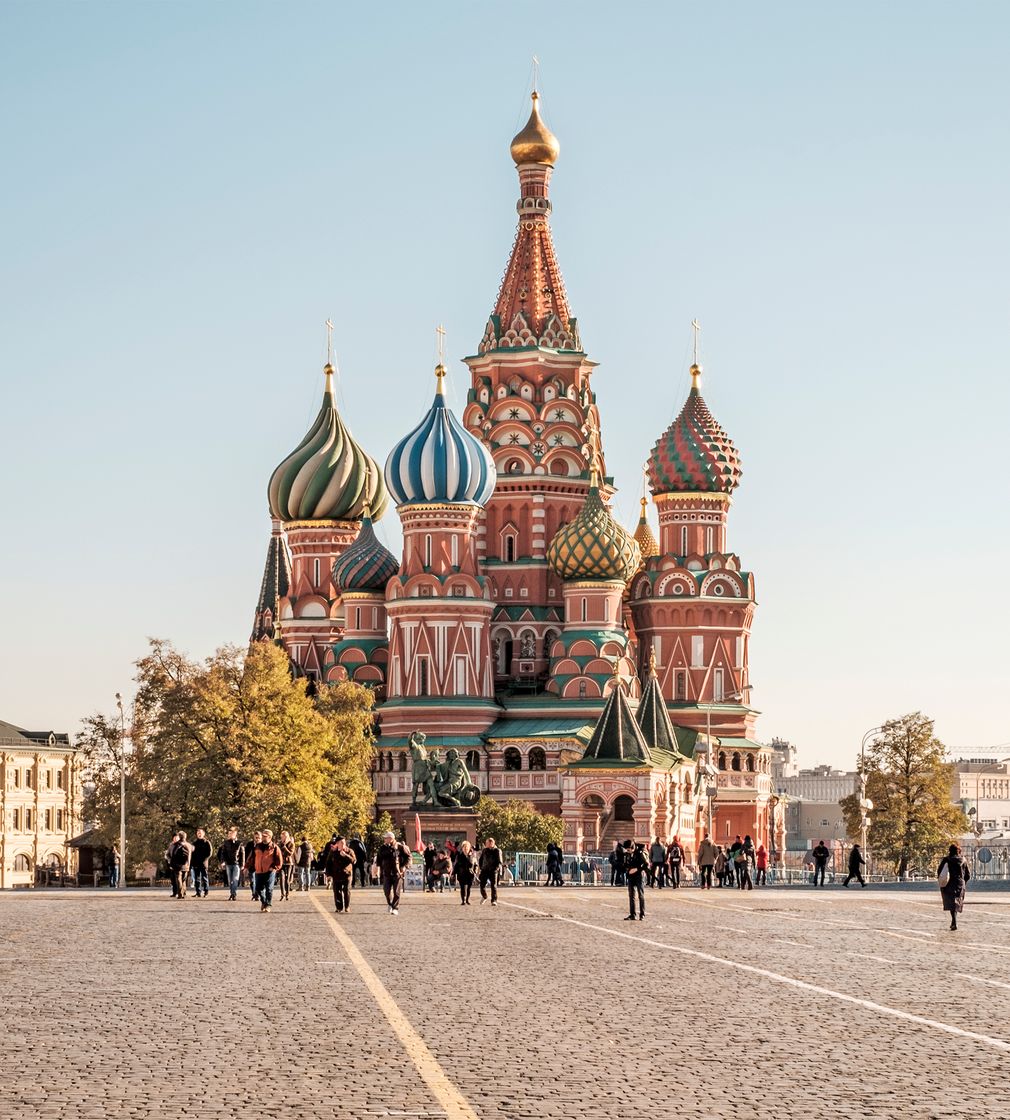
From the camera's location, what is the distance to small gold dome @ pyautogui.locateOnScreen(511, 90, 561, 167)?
10575 centimetres

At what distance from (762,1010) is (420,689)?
79138mm

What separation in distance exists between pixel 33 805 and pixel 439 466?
36.2 meters

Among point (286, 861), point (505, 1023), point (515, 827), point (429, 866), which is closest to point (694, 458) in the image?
point (515, 827)

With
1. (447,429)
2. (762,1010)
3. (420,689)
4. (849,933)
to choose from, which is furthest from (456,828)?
(762,1010)

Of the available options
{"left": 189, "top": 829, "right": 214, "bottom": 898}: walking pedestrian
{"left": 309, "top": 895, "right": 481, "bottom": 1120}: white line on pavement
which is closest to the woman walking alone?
{"left": 189, "top": 829, "right": 214, "bottom": 898}: walking pedestrian

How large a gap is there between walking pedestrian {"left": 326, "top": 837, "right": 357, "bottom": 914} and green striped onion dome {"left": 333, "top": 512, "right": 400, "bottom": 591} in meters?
62.5

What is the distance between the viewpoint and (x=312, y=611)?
106 meters

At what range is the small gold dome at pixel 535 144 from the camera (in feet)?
347

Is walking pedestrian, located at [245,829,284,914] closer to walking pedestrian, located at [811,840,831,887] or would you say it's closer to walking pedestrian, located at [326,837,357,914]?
walking pedestrian, located at [326,837,357,914]

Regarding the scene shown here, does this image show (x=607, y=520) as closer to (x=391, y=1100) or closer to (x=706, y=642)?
(x=706, y=642)

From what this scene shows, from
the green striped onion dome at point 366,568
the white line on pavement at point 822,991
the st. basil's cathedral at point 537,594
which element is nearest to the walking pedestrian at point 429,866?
the white line on pavement at point 822,991

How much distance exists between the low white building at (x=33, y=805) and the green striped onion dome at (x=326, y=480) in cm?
2111

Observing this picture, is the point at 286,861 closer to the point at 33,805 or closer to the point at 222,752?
the point at 222,752

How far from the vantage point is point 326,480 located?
4232 inches
